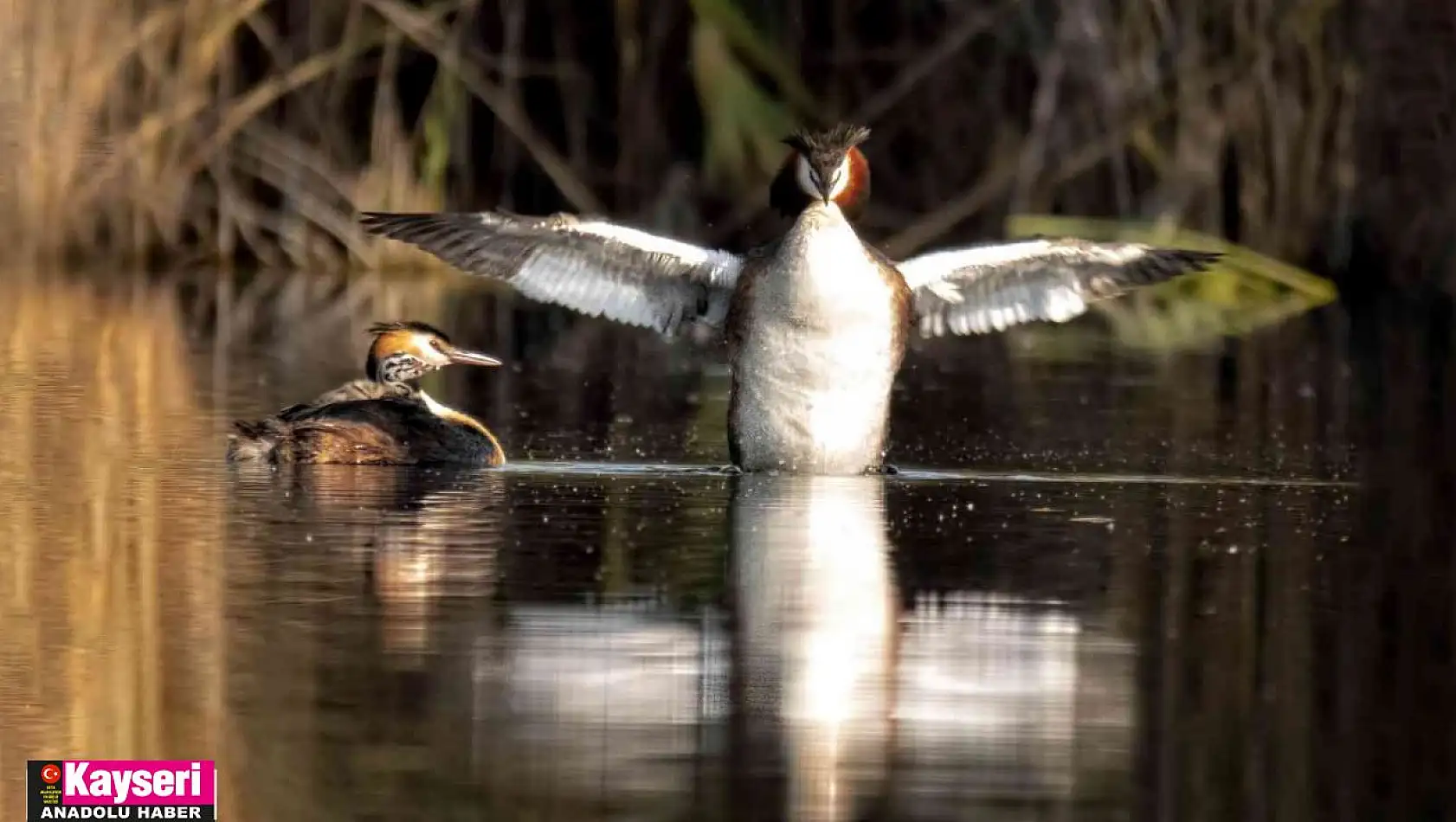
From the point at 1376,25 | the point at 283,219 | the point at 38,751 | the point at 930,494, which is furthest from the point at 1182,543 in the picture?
the point at 283,219

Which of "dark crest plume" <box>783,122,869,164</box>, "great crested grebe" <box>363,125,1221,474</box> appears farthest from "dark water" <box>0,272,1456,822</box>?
"dark crest plume" <box>783,122,869,164</box>

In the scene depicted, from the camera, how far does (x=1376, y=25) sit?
2034 centimetres

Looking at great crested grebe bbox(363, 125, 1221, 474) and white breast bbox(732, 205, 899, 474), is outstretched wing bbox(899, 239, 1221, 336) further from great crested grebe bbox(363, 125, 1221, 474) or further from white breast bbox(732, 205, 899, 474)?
white breast bbox(732, 205, 899, 474)

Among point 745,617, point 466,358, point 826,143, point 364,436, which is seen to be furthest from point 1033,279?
point 745,617

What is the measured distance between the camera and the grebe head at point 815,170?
11258 mm

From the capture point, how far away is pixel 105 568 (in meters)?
8.21

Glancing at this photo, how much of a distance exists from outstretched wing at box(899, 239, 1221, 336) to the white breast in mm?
840

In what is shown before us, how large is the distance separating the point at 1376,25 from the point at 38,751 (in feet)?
51.9

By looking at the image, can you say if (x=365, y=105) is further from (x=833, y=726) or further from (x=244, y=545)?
(x=833, y=726)

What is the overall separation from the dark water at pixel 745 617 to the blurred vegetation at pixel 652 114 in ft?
23.2

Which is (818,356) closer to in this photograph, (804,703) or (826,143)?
(826,143)

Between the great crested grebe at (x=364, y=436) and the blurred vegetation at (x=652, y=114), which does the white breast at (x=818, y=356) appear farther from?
the blurred vegetation at (x=652, y=114)

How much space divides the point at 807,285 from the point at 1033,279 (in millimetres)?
1594
